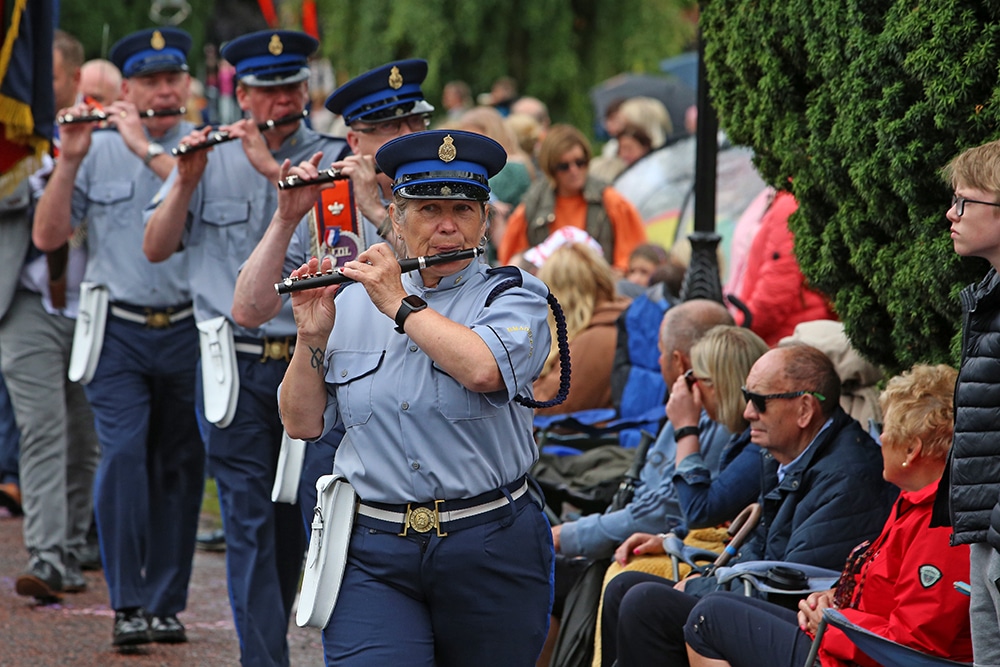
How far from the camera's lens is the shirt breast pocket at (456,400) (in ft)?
12.3

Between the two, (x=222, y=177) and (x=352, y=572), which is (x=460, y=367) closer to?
(x=352, y=572)

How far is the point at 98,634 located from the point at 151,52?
261 cm

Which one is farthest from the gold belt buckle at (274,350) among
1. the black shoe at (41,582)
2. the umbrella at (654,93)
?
the umbrella at (654,93)

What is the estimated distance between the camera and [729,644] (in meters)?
4.56

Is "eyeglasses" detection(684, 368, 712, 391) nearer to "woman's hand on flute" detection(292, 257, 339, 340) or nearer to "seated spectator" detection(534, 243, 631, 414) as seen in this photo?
"seated spectator" detection(534, 243, 631, 414)

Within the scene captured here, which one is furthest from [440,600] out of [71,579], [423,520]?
[71,579]

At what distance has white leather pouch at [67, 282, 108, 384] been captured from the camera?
21.4ft

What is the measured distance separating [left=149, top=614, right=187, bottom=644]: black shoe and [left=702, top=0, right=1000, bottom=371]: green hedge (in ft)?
10.4

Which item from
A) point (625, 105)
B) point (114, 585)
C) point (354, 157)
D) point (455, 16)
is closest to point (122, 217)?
point (114, 585)

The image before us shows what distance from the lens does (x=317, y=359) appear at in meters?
3.96

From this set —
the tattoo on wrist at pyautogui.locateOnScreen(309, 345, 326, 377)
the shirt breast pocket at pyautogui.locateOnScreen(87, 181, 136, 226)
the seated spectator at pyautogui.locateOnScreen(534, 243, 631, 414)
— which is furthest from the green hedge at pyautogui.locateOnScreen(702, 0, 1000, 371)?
the shirt breast pocket at pyautogui.locateOnScreen(87, 181, 136, 226)

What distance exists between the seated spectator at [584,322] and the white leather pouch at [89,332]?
6.56 feet

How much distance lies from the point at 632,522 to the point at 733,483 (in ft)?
1.66

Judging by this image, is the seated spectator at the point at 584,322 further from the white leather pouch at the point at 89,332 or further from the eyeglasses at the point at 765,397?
the eyeglasses at the point at 765,397
